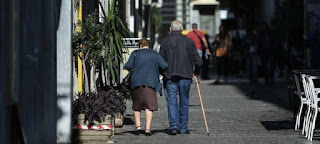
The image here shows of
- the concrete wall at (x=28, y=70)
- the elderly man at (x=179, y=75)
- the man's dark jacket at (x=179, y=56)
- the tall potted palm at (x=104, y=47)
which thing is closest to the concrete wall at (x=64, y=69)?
the concrete wall at (x=28, y=70)

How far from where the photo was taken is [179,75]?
13.5m

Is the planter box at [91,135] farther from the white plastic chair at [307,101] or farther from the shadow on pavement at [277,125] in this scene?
the shadow on pavement at [277,125]

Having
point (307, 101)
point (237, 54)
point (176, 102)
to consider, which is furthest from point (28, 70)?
point (237, 54)

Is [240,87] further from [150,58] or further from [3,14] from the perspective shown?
[3,14]

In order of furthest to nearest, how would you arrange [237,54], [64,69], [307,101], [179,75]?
[237,54], [179,75], [307,101], [64,69]

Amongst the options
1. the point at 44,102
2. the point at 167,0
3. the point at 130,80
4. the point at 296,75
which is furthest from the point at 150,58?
the point at 167,0

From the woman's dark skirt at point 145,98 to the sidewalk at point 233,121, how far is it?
44 centimetres

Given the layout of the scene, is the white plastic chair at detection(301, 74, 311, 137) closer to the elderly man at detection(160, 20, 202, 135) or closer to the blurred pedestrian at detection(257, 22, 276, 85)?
the elderly man at detection(160, 20, 202, 135)

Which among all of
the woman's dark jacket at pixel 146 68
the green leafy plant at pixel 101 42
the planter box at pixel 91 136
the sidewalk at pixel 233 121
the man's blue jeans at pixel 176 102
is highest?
the green leafy plant at pixel 101 42

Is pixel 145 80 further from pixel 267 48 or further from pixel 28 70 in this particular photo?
pixel 267 48

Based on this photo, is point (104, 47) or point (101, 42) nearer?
point (101, 42)

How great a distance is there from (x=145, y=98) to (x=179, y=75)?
0.68 metres

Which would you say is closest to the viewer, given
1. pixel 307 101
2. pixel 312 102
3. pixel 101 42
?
pixel 312 102

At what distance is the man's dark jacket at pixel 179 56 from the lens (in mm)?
13625
